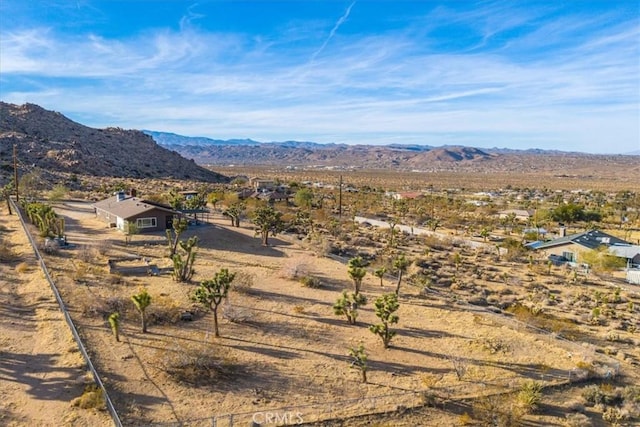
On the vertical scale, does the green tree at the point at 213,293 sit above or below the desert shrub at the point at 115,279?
above

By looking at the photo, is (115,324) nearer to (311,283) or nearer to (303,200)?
(311,283)

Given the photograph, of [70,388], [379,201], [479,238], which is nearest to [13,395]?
[70,388]

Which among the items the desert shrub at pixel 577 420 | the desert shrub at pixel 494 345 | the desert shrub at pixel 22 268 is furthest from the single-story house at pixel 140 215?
the desert shrub at pixel 577 420

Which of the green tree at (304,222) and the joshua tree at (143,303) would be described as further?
the green tree at (304,222)

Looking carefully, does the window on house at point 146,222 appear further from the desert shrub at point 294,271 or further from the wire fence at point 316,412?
the wire fence at point 316,412

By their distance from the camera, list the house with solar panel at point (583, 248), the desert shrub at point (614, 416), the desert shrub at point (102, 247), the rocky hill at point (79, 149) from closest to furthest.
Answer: the desert shrub at point (614, 416)
the desert shrub at point (102, 247)
the house with solar panel at point (583, 248)
the rocky hill at point (79, 149)

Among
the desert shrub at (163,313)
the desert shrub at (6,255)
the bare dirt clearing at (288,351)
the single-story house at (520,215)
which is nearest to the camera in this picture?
the bare dirt clearing at (288,351)

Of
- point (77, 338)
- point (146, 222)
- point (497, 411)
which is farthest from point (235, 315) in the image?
point (146, 222)
